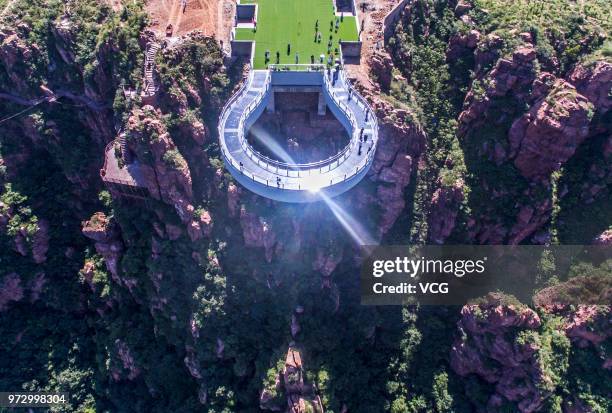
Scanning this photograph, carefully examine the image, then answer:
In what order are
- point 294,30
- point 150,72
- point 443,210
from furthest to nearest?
point 294,30 < point 443,210 < point 150,72

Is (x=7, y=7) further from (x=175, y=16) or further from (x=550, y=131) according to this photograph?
(x=550, y=131)

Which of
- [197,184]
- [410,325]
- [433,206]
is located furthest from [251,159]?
[410,325]

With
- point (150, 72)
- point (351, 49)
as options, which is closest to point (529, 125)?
point (351, 49)

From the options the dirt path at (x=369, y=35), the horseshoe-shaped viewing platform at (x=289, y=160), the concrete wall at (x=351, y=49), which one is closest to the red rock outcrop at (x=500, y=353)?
the horseshoe-shaped viewing platform at (x=289, y=160)

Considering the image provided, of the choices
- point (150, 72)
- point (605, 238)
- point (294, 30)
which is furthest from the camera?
point (294, 30)

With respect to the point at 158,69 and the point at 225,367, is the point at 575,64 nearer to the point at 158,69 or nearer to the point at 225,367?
the point at 158,69
